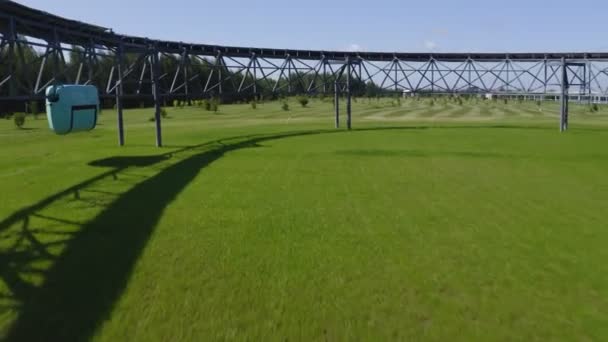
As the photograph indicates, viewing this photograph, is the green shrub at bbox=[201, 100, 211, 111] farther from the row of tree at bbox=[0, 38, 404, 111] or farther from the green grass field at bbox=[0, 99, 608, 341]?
the green grass field at bbox=[0, 99, 608, 341]

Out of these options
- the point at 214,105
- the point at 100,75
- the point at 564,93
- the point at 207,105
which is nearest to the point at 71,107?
the point at 100,75

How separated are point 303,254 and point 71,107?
48.3 ft

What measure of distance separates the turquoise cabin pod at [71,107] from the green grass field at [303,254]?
7.35 ft

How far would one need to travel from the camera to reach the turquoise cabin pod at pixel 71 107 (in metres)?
21.1

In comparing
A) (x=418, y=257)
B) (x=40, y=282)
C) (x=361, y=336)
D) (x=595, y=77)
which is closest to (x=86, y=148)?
(x=40, y=282)

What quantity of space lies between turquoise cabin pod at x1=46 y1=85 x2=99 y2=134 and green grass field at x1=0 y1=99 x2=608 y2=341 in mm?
2241

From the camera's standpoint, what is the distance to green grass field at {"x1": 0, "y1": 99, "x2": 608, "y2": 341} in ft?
27.0

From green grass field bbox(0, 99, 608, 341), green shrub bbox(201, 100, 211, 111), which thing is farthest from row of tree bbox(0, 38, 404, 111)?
green shrub bbox(201, 100, 211, 111)

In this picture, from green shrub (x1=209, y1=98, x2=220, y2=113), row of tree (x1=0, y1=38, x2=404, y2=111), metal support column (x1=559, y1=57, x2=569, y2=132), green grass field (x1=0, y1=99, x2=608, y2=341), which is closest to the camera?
green grass field (x1=0, y1=99, x2=608, y2=341)

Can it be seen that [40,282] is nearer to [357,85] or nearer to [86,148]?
[86,148]

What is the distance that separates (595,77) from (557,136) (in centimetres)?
1436

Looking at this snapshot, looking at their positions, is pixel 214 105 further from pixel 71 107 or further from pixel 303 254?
pixel 303 254

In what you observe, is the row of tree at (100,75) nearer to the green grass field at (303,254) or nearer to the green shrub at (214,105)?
the green grass field at (303,254)

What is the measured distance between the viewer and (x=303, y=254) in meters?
11.6
